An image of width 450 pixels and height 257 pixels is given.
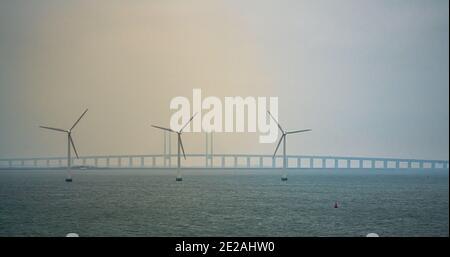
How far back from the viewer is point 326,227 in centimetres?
6419

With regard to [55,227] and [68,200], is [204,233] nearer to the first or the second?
[55,227]

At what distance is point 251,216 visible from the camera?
7288cm

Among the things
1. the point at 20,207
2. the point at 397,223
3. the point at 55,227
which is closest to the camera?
the point at 55,227

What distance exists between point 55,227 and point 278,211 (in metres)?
29.0
